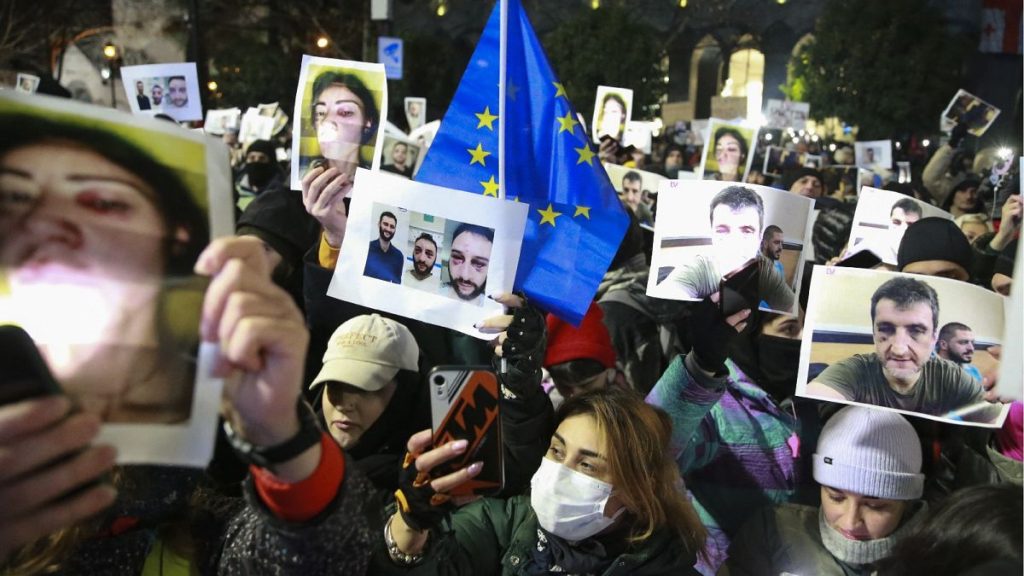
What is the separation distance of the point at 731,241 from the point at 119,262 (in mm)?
2435

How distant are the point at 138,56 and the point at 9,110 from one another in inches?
1398

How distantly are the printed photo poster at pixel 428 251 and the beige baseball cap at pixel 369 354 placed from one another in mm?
98

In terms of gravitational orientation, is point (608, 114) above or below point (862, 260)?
above

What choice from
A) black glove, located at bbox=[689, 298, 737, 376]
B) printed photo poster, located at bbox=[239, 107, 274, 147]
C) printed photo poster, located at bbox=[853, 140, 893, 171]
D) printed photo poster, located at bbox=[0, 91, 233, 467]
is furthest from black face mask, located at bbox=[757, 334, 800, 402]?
printed photo poster, located at bbox=[853, 140, 893, 171]

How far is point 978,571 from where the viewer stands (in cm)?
164

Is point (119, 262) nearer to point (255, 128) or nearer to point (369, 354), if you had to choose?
point (369, 354)

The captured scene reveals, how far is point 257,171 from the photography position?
307 inches

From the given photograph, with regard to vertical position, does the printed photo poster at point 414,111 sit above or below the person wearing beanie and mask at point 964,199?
above

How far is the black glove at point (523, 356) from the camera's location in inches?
99.2

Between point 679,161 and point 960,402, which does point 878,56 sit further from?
point 960,402

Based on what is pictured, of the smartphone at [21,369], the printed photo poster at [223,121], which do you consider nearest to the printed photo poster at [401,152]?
the printed photo poster at [223,121]

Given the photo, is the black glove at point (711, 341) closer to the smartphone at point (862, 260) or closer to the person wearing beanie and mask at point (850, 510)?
the person wearing beanie and mask at point (850, 510)

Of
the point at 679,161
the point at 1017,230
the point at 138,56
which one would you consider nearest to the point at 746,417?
the point at 1017,230

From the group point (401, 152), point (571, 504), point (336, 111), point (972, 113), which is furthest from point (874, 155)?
point (571, 504)
